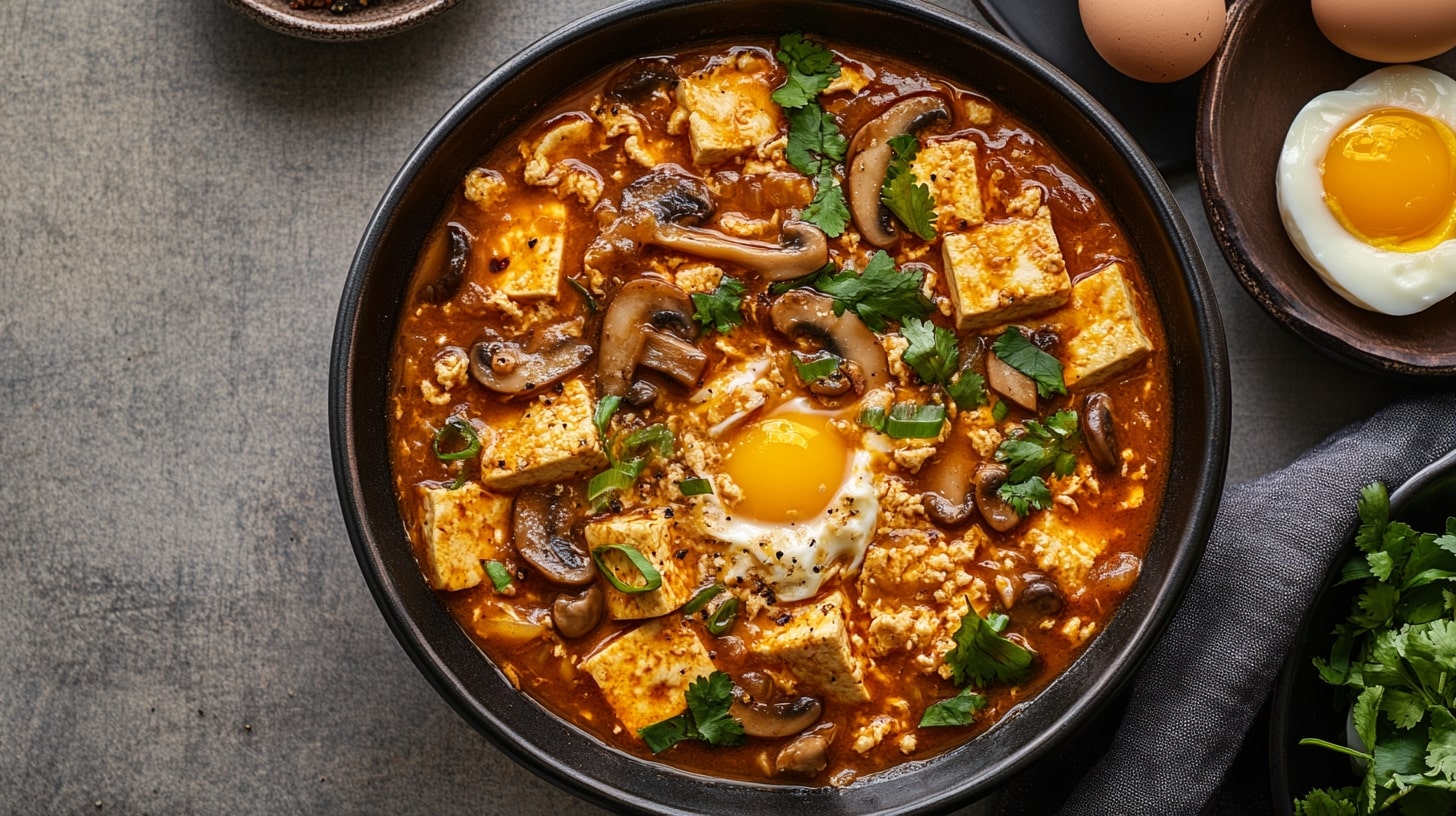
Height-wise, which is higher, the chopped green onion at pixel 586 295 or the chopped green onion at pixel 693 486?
the chopped green onion at pixel 586 295

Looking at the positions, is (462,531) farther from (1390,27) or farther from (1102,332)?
(1390,27)

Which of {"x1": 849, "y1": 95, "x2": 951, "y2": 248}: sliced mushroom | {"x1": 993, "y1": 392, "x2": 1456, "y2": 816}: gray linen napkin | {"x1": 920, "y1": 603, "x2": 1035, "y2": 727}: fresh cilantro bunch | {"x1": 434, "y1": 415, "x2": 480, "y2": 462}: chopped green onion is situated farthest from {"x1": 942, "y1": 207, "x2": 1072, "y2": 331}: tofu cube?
{"x1": 434, "y1": 415, "x2": 480, "y2": 462}: chopped green onion

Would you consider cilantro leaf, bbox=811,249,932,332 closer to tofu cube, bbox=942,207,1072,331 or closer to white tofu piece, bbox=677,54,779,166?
tofu cube, bbox=942,207,1072,331

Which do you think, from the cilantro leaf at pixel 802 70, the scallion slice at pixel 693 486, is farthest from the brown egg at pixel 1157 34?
the scallion slice at pixel 693 486

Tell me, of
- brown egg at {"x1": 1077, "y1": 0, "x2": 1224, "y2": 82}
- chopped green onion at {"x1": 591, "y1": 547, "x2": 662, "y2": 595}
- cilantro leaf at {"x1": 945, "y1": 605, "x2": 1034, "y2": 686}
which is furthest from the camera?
brown egg at {"x1": 1077, "y1": 0, "x2": 1224, "y2": 82}

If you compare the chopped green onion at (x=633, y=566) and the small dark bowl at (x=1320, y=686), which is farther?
the small dark bowl at (x=1320, y=686)

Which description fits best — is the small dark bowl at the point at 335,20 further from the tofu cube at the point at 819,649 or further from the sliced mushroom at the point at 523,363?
the tofu cube at the point at 819,649

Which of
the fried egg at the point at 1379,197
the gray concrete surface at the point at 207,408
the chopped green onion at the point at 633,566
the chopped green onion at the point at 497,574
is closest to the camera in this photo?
the chopped green onion at the point at 633,566
